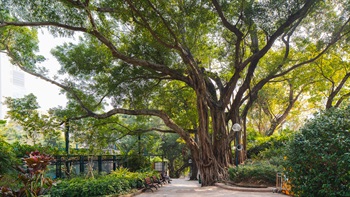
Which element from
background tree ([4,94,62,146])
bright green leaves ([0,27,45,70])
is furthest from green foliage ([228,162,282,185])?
bright green leaves ([0,27,45,70])

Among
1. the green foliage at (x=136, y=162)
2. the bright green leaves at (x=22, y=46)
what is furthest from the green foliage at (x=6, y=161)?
the green foliage at (x=136, y=162)

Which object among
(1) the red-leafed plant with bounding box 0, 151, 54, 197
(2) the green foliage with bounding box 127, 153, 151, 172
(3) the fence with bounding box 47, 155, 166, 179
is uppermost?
(1) the red-leafed plant with bounding box 0, 151, 54, 197

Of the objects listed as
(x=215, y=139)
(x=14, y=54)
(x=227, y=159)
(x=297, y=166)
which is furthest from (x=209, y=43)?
(x=297, y=166)

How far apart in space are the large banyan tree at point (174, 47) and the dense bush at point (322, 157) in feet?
19.1

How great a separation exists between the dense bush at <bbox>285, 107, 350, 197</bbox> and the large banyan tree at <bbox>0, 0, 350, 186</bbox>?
5826mm

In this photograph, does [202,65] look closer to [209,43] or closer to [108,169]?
[209,43]

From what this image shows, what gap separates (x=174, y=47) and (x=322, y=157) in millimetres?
6811

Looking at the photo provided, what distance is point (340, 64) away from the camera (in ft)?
51.7

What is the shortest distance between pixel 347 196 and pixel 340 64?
13.1m

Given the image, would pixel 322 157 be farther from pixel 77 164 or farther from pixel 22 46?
pixel 22 46

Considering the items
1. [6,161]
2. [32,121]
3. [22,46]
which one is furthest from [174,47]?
[22,46]

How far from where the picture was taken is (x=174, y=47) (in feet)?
35.0

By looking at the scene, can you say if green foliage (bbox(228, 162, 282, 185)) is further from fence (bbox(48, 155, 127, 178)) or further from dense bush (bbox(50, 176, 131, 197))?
fence (bbox(48, 155, 127, 178))

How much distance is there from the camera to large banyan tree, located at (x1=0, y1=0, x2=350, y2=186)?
9750 mm
